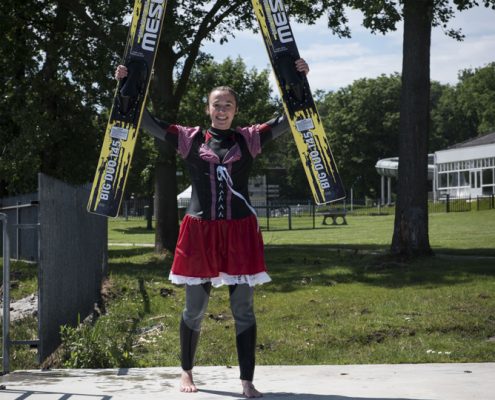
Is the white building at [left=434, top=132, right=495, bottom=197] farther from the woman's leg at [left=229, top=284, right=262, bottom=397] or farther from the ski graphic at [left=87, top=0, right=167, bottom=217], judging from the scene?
the woman's leg at [left=229, top=284, right=262, bottom=397]

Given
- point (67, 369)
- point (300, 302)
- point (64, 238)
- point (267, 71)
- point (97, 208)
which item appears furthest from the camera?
point (267, 71)

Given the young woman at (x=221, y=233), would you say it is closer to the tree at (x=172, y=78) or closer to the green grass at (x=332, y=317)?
the green grass at (x=332, y=317)

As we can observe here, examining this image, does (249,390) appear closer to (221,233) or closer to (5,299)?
(221,233)

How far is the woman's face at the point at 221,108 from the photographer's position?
5.78 meters

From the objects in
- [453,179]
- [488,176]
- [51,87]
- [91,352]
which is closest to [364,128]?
[453,179]

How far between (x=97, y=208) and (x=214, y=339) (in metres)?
3.14

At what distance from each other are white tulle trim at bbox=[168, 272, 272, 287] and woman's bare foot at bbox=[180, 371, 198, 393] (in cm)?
65

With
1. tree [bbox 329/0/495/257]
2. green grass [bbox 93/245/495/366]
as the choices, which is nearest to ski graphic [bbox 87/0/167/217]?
green grass [bbox 93/245/495/366]

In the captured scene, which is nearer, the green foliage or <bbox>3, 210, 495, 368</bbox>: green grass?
the green foliage

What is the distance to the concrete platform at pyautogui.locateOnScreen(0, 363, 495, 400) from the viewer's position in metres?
5.45

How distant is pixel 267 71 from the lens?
49.3 m

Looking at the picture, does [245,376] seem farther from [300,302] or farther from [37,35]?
[37,35]

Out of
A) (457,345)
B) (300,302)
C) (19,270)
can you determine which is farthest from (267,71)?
(457,345)

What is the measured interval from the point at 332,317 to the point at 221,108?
4.64m
